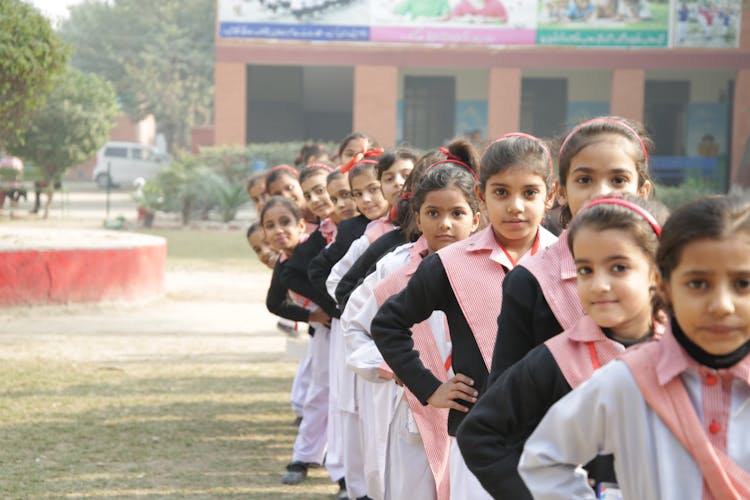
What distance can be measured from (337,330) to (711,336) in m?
4.13

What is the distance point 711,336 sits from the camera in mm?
1956

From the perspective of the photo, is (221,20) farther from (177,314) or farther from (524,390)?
(524,390)

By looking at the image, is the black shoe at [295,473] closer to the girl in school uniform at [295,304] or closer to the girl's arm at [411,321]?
the girl in school uniform at [295,304]

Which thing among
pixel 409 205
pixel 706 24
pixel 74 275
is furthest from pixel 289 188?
pixel 706 24

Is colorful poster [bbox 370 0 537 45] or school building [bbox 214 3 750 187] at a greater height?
colorful poster [bbox 370 0 537 45]

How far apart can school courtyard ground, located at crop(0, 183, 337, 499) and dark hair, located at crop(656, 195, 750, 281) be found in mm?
3983

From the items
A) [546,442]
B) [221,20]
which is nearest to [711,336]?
[546,442]

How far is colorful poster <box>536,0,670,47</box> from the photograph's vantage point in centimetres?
2689

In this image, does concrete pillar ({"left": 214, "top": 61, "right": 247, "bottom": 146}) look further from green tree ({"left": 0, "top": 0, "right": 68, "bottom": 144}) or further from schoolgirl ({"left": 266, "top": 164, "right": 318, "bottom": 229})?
schoolgirl ({"left": 266, "top": 164, "right": 318, "bottom": 229})

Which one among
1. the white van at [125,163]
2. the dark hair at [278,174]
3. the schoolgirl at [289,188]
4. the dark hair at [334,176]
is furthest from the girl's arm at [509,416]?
the white van at [125,163]

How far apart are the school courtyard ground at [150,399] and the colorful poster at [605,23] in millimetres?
14908

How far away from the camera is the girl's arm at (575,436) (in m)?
2.03

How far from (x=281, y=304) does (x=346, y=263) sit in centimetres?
98

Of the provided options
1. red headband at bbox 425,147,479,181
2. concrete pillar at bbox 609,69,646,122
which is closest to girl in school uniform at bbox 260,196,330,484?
red headband at bbox 425,147,479,181
